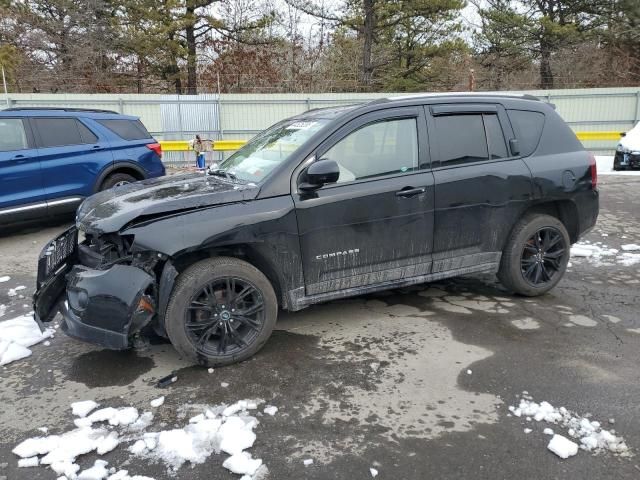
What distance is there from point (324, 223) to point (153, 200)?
1231mm

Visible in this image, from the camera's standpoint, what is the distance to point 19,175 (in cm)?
719

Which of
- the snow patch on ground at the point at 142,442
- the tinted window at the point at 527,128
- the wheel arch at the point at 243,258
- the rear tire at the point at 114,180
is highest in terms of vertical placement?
the tinted window at the point at 527,128

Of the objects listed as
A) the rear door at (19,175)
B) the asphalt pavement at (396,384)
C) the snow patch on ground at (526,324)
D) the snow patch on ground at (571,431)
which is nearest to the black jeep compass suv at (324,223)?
the asphalt pavement at (396,384)

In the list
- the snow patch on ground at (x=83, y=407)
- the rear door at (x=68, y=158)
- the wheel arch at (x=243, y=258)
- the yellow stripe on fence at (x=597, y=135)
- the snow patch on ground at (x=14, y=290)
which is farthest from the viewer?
the yellow stripe on fence at (x=597, y=135)

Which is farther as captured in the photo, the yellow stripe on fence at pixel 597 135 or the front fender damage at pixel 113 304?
the yellow stripe on fence at pixel 597 135

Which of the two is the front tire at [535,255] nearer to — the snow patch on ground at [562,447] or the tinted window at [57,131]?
the snow patch on ground at [562,447]

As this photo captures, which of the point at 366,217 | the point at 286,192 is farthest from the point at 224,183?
the point at 366,217

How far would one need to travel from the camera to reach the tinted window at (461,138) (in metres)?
4.46

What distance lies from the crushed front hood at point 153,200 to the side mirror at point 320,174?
0.36 metres

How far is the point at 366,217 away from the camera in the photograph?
4.08 m

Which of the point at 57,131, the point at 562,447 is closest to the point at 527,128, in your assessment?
the point at 562,447

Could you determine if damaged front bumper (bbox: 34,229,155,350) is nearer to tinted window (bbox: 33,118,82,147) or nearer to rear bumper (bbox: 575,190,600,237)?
rear bumper (bbox: 575,190,600,237)

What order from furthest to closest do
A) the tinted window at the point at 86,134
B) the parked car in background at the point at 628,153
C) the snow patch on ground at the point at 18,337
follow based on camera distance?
the parked car in background at the point at 628,153 → the tinted window at the point at 86,134 → the snow patch on ground at the point at 18,337

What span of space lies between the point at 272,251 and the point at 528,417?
6.45 ft
